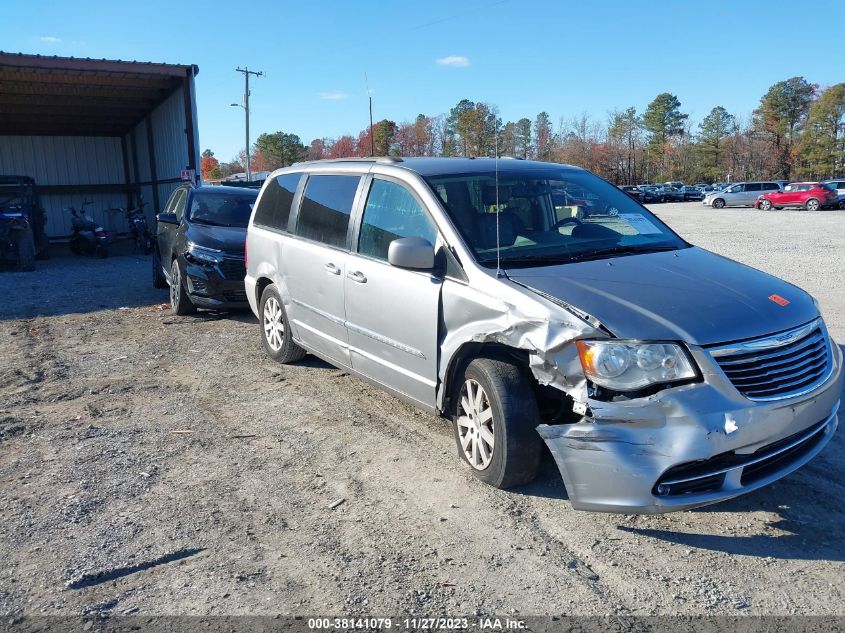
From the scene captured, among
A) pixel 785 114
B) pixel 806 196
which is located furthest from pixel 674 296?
pixel 785 114

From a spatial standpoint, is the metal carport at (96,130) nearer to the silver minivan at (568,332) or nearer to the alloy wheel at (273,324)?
the alloy wheel at (273,324)

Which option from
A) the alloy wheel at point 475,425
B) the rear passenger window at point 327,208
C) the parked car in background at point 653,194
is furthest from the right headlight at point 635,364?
the parked car in background at point 653,194

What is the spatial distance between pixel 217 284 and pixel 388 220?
458 centimetres

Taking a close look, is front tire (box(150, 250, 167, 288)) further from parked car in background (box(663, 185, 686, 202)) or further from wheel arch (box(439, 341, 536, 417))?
parked car in background (box(663, 185, 686, 202))

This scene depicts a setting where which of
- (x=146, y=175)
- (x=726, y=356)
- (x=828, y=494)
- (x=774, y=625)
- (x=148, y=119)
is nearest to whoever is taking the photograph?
(x=774, y=625)

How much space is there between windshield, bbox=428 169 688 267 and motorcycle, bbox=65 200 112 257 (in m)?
17.5

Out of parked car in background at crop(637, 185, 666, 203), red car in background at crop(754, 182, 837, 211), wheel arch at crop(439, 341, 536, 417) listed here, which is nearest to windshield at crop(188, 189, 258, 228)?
wheel arch at crop(439, 341, 536, 417)

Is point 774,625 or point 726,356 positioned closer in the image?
point 774,625

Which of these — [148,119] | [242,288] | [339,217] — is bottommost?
[242,288]

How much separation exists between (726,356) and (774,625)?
1161 mm

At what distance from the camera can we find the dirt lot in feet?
10.1

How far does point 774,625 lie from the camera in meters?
2.82

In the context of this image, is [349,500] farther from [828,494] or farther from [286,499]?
[828,494]

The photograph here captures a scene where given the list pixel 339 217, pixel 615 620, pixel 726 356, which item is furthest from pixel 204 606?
pixel 339 217
